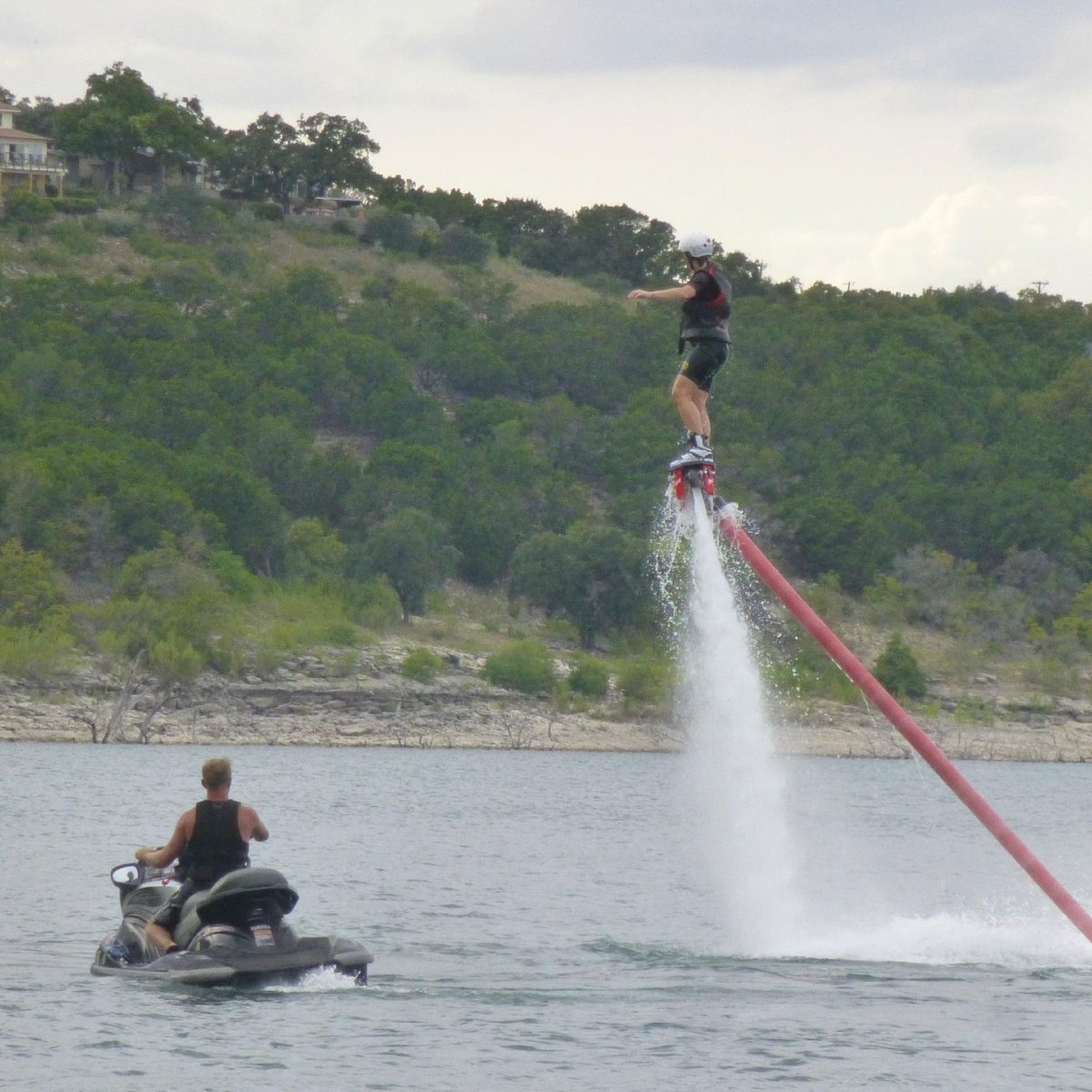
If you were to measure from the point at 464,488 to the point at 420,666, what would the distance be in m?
23.1

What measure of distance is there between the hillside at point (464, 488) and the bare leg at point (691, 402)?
238 ft

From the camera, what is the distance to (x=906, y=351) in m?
144

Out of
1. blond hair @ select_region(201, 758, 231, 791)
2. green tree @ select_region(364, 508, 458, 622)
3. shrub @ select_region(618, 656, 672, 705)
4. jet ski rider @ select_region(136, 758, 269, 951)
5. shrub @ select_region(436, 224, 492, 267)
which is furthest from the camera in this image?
shrub @ select_region(436, 224, 492, 267)

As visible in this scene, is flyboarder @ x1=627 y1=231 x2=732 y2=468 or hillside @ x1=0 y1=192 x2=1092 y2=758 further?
hillside @ x1=0 y1=192 x2=1092 y2=758

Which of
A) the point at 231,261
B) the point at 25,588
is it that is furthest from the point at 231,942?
the point at 231,261

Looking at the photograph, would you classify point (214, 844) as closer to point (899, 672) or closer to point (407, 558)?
point (407, 558)

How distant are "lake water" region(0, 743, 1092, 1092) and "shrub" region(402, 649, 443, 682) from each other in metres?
40.7

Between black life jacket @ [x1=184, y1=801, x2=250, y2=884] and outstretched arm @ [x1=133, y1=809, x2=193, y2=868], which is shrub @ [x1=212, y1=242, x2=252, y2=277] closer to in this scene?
outstretched arm @ [x1=133, y1=809, x2=193, y2=868]

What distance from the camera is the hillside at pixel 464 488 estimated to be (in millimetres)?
95688

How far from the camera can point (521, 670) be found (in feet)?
314

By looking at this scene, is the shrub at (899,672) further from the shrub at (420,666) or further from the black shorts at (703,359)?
the black shorts at (703,359)

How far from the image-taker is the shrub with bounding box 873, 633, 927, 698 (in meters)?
102

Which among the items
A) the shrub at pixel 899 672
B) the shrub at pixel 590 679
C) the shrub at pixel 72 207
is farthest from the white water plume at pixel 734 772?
the shrub at pixel 72 207

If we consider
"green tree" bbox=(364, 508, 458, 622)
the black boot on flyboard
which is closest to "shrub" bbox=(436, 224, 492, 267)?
"green tree" bbox=(364, 508, 458, 622)
